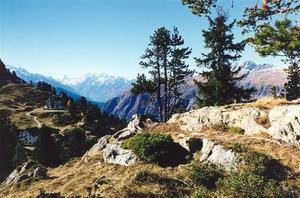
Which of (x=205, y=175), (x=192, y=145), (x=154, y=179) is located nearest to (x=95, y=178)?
(x=154, y=179)

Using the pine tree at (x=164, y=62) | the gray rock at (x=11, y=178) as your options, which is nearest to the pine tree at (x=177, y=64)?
the pine tree at (x=164, y=62)

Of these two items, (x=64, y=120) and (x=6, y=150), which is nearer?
(x=6, y=150)

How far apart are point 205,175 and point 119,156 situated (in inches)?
348

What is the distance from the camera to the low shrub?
90.6ft

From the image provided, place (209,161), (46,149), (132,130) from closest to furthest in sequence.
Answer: (209,161), (132,130), (46,149)

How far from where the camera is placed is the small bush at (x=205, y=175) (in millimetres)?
23078

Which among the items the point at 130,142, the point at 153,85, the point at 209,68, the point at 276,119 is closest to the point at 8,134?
the point at 153,85

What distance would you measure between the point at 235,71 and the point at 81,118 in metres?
125

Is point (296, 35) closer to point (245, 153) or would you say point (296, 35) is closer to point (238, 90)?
point (245, 153)

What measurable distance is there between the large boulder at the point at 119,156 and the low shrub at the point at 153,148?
1.75 ft

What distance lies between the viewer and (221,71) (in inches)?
2146

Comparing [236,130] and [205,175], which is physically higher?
[236,130]

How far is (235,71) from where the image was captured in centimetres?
5597

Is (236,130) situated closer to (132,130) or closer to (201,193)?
(201,193)
